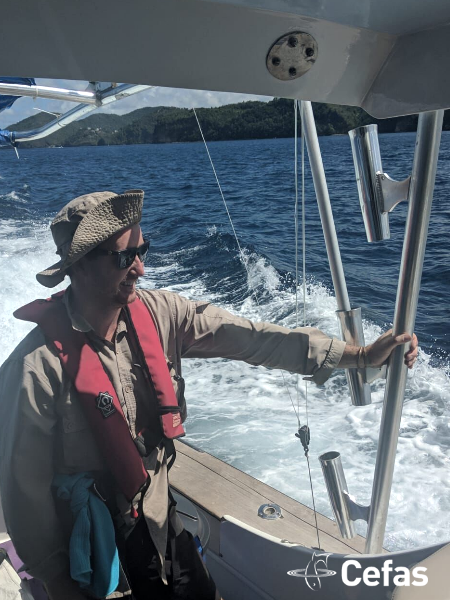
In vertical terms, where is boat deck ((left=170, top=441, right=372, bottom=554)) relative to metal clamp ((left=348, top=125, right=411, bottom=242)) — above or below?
below

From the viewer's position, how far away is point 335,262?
4.24 ft

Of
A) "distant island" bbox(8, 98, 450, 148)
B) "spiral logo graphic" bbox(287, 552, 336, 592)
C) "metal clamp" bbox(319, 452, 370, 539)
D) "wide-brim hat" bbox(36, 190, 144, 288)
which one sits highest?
"distant island" bbox(8, 98, 450, 148)

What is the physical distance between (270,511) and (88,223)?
1268 mm

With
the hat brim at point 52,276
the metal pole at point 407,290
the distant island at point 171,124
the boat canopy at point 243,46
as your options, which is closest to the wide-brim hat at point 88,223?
the hat brim at point 52,276

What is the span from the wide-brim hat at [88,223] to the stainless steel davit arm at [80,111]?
78 cm

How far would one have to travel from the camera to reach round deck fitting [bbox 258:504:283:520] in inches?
74.5

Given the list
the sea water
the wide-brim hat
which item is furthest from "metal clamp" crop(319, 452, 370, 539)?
the wide-brim hat

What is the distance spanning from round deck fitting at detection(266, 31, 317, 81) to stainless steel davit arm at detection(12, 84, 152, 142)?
41.8 inches

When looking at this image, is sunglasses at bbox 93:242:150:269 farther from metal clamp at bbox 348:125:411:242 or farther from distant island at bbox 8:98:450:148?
distant island at bbox 8:98:450:148

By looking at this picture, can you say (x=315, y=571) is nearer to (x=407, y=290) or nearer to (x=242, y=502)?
(x=242, y=502)

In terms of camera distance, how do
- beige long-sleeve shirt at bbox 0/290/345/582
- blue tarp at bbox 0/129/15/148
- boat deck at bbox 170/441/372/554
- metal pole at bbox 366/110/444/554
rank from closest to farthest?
metal pole at bbox 366/110/444/554
beige long-sleeve shirt at bbox 0/290/345/582
boat deck at bbox 170/441/372/554
blue tarp at bbox 0/129/15/148

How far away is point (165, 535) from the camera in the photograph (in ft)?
4.30

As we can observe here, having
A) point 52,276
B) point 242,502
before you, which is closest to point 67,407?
point 52,276

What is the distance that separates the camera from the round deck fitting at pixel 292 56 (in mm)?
828
